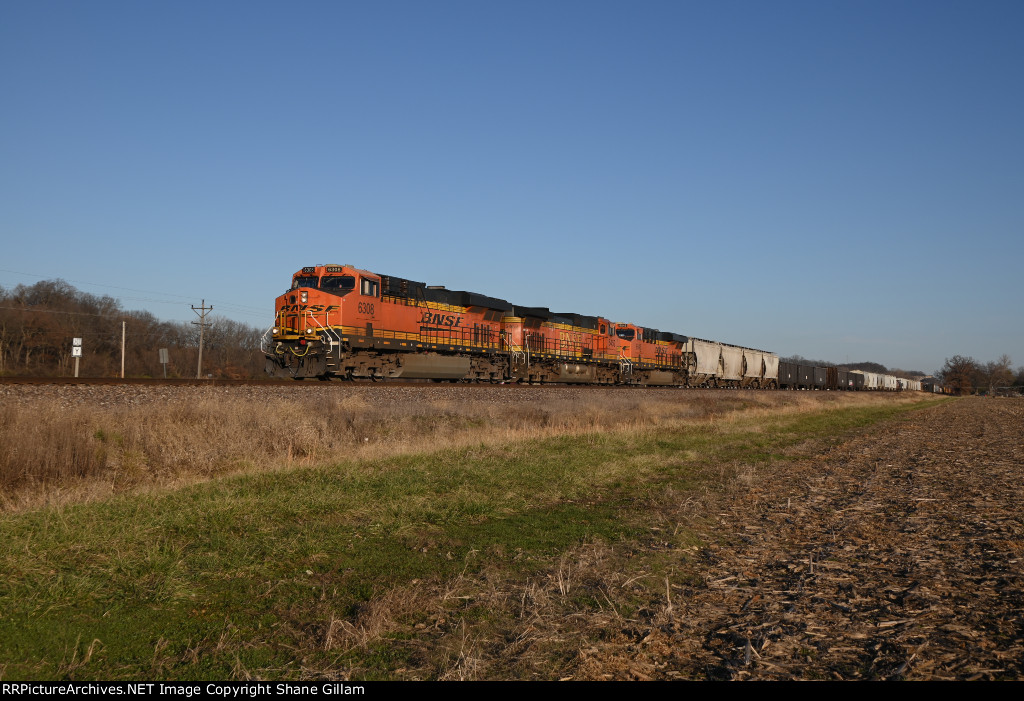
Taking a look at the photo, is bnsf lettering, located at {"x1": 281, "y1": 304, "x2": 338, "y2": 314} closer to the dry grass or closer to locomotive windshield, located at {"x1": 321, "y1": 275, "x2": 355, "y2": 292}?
locomotive windshield, located at {"x1": 321, "y1": 275, "x2": 355, "y2": 292}

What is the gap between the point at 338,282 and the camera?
78.4ft

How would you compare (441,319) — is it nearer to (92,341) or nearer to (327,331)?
(327,331)

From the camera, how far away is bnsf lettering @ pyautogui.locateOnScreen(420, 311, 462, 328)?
27.7 meters

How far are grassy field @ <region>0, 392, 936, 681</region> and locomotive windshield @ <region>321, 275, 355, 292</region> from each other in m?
12.5

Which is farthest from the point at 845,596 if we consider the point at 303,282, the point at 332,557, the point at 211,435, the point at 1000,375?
the point at 1000,375

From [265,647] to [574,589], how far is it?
217cm

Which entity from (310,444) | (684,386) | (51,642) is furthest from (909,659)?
(684,386)

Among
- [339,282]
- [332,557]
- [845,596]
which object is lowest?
[332,557]

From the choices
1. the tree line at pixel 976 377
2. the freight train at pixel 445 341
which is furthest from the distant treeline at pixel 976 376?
the freight train at pixel 445 341

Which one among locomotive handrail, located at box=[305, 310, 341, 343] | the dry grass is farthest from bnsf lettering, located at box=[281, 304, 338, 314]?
the dry grass

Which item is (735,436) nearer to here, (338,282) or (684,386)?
(338,282)

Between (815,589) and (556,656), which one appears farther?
(815,589)

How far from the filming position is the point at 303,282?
80.9 feet

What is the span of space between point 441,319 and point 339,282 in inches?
231
